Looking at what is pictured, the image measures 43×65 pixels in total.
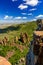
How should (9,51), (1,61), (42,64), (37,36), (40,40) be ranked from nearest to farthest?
(1,61)
(42,64)
(40,40)
(37,36)
(9,51)

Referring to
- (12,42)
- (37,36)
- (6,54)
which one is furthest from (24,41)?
(37,36)

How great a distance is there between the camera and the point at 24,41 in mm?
113438

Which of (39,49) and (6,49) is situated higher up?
(39,49)

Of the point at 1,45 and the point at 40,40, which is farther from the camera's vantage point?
the point at 1,45

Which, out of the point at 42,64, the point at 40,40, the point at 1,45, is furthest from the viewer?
the point at 1,45

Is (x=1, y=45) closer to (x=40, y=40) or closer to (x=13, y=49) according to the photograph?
(x=13, y=49)

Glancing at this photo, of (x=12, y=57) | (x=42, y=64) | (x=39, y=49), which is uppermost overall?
(x=39, y=49)

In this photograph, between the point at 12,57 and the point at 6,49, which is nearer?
the point at 12,57

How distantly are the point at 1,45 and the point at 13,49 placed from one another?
455 inches

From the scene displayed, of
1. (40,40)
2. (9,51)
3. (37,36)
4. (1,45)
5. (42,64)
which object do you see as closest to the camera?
(42,64)

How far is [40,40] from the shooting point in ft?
69.4

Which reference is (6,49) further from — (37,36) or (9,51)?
(37,36)

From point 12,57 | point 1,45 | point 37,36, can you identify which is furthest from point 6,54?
point 37,36

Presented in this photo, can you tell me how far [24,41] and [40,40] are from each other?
92397mm
